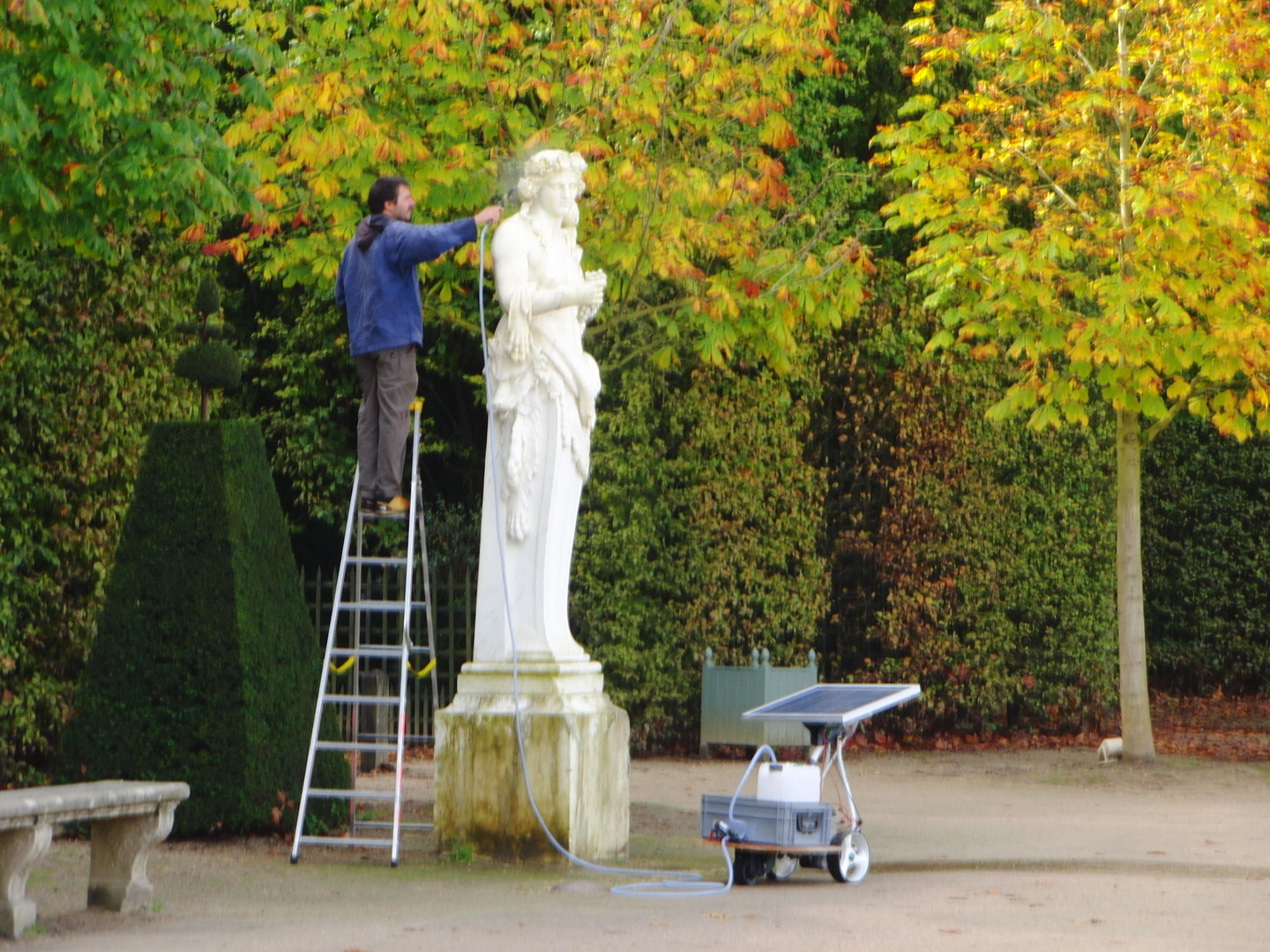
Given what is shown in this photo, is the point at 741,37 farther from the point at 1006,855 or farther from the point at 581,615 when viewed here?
the point at 1006,855

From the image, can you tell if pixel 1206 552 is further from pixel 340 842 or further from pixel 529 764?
pixel 340 842

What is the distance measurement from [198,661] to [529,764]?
1.81 m

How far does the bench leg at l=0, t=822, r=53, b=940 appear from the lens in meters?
6.19

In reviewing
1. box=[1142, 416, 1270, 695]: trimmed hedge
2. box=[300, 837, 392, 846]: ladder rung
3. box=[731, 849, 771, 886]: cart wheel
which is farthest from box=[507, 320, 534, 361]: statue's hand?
box=[1142, 416, 1270, 695]: trimmed hedge

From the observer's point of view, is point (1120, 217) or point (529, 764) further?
point (1120, 217)

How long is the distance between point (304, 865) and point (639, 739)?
20.5 feet

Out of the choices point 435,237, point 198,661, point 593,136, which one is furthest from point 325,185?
point 198,661

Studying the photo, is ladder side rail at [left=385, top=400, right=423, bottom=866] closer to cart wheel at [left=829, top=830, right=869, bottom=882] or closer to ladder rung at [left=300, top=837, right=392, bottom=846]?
ladder rung at [left=300, top=837, right=392, bottom=846]

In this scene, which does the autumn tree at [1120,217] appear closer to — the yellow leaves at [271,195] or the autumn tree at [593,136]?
the autumn tree at [593,136]

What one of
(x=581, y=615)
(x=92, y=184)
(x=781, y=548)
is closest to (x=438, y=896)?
(x=92, y=184)

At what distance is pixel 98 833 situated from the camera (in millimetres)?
6902

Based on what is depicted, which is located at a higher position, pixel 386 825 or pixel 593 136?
pixel 593 136

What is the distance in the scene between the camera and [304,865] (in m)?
8.05

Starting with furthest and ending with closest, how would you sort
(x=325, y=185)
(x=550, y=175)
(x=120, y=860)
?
(x=325, y=185), (x=550, y=175), (x=120, y=860)
